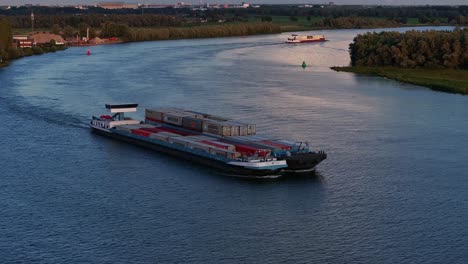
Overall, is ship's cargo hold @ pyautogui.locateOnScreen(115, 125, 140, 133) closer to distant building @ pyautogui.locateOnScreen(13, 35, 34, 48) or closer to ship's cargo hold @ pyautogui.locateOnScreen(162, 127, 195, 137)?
ship's cargo hold @ pyautogui.locateOnScreen(162, 127, 195, 137)

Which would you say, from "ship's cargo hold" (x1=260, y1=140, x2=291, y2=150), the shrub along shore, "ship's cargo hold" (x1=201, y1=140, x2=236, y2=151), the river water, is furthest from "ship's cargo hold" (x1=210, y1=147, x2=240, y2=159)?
the shrub along shore

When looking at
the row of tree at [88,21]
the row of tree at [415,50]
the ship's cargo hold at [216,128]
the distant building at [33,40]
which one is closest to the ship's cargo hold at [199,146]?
the ship's cargo hold at [216,128]

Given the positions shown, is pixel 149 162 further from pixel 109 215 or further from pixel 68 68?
pixel 68 68

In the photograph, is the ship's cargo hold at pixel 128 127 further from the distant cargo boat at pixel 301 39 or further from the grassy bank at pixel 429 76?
the distant cargo boat at pixel 301 39

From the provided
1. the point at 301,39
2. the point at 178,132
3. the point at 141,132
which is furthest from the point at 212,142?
the point at 301,39

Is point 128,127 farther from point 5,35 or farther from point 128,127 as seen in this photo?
point 5,35

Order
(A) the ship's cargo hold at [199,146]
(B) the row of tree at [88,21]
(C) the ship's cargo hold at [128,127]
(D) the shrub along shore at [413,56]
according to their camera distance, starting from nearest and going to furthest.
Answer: (A) the ship's cargo hold at [199,146] < (C) the ship's cargo hold at [128,127] < (D) the shrub along shore at [413,56] < (B) the row of tree at [88,21]

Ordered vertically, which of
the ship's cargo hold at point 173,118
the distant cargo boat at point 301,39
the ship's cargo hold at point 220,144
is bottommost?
the ship's cargo hold at point 220,144
